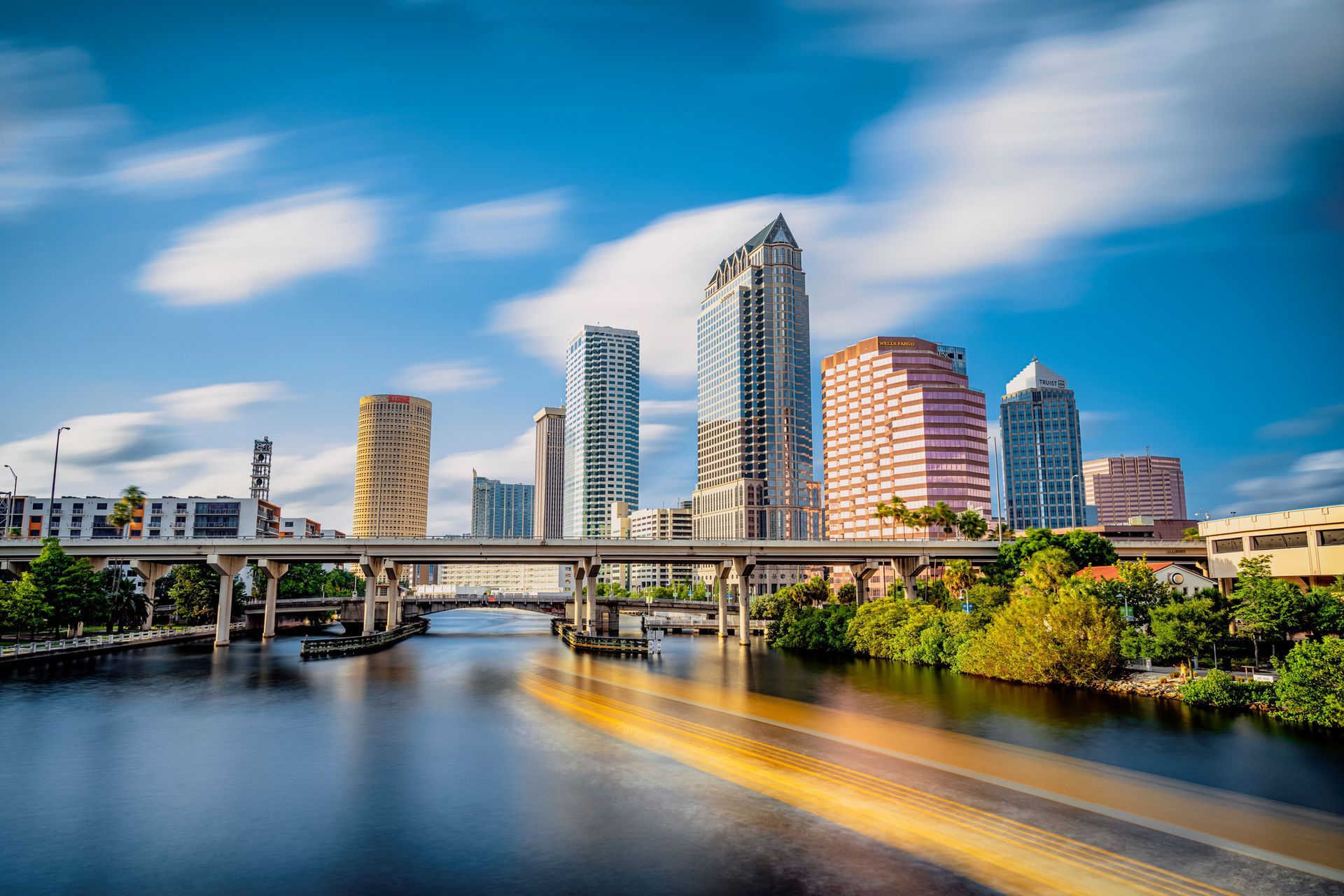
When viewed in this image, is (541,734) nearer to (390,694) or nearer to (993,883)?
(390,694)

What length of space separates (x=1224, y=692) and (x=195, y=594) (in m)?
153

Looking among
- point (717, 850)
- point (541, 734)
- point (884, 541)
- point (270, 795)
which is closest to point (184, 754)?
point (270, 795)

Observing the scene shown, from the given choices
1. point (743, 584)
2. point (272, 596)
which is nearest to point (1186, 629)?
point (743, 584)

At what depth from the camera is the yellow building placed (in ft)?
309

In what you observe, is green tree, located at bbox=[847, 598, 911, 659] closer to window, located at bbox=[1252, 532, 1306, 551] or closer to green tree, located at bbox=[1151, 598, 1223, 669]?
green tree, located at bbox=[1151, 598, 1223, 669]

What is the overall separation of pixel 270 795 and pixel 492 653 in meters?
88.3

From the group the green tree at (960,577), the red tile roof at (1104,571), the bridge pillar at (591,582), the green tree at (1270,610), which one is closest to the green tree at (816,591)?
the green tree at (960,577)

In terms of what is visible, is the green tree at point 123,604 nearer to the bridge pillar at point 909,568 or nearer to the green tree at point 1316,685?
the bridge pillar at point 909,568

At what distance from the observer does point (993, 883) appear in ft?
87.5

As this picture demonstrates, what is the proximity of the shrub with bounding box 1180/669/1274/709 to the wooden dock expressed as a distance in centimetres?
9807

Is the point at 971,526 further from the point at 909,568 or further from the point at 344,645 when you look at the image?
the point at 344,645

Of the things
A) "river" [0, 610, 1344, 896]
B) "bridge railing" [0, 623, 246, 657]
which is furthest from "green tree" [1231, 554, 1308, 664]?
"bridge railing" [0, 623, 246, 657]

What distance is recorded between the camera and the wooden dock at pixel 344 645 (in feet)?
360

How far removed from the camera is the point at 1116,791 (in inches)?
1518
